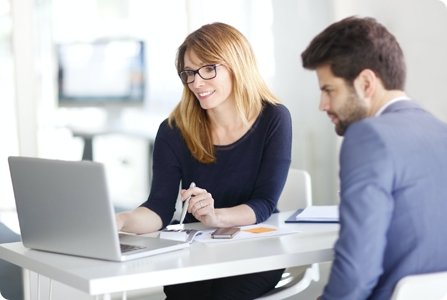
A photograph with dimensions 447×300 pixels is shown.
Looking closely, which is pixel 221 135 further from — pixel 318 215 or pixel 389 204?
pixel 389 204

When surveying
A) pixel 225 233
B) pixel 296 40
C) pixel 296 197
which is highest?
pixel 296 40

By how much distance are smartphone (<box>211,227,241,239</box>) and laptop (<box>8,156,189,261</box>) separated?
0.14m

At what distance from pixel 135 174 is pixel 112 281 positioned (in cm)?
253

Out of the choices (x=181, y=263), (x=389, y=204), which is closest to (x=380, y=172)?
(x=389, y=204)

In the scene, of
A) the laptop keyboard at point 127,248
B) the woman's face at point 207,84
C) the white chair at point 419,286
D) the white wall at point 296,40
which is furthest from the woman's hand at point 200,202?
the white wall at point 296,40

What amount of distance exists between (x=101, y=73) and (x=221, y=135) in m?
1.54

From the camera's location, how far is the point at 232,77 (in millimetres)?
2834

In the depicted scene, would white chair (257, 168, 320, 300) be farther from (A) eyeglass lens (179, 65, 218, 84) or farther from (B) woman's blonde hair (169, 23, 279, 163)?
(A) eyeglass lens (179, 65, 218, 84)

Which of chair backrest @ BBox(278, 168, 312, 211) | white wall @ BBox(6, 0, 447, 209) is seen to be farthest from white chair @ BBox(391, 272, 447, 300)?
white wall @ BBox(6, 0, 447, 209)

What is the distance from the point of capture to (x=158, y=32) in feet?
14.3

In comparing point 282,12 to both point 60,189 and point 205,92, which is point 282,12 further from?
point 60,189

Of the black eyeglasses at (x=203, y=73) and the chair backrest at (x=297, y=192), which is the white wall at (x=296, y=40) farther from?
the black eyeglasses at (x=203, y=73)

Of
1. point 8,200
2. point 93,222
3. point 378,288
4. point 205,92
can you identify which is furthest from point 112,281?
point 8,200

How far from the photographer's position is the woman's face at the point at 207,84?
276 cm
